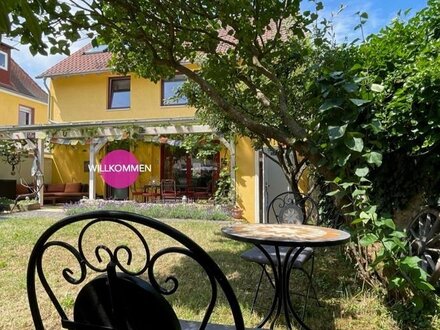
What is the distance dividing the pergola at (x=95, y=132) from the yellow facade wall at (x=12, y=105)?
5891mm

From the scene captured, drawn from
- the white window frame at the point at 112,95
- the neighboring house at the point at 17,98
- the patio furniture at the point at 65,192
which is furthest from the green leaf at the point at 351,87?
the neighboring house at the point at 17,98

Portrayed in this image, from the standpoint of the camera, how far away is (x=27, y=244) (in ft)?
17.3

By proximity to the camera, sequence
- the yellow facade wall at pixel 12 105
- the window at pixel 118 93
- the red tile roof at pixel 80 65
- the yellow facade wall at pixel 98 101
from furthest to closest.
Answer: the yellow facade wall at pixel 12 105 → the window at pixel 118 93 → the red tile roof at pixel 80 65 → the yellow facade wall at pixel 98 101

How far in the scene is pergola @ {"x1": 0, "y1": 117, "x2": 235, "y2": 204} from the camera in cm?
997

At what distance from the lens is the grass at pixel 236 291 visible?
9.02 ft

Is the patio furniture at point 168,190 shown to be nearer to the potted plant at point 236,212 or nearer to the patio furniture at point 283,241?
the potted plant at point 236,212

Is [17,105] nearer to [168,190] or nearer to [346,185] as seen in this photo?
[168,190]

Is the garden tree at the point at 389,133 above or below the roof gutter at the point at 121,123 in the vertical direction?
below

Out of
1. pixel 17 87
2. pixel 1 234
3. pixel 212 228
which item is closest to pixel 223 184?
pixel 212 228

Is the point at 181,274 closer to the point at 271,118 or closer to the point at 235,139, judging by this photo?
the point at 271,118

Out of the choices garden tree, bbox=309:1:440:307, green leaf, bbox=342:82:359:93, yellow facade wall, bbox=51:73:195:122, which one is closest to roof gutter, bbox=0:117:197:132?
yellow facade wall, bbox=51:73:195:122

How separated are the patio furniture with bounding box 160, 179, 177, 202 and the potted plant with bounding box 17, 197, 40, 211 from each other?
380 cm

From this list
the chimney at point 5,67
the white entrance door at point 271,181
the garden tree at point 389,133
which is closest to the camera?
the garden tree at point 389,133

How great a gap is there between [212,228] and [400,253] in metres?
4.93
